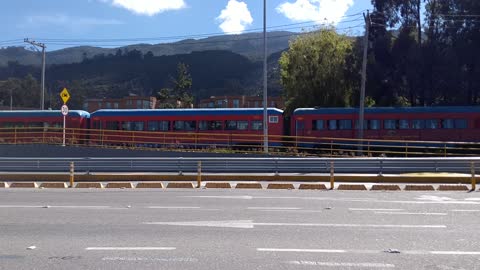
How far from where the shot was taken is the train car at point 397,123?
34.9 meters

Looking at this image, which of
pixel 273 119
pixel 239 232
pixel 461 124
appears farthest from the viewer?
pixel 273 119

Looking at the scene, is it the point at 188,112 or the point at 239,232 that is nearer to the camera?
the point at 239,232

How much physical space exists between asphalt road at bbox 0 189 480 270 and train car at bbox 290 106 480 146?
68.0 feet

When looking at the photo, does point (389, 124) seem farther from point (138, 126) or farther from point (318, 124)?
point (138, 126)

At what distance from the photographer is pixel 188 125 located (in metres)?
37.7

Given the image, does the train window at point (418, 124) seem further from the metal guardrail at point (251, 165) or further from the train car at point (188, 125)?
the metal guardrail at point (251, 165)

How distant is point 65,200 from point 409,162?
48.1 ft

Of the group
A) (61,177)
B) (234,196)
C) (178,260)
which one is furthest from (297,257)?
(61,177)

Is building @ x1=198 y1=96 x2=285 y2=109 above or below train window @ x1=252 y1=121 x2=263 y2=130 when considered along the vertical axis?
above

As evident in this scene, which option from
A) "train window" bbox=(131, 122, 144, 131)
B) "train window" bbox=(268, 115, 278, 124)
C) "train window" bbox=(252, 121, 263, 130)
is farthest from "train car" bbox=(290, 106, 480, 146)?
"train window" bbox=(131, 122, 144, 131)

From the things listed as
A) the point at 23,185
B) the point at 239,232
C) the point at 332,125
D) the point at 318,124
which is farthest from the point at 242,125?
the point at 239,232

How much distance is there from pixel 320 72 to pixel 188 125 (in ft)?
46.2

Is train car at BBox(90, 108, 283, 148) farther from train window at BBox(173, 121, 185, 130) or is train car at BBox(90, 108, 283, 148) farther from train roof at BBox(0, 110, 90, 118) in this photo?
train roof at BBox(0, 110, 90, 118)

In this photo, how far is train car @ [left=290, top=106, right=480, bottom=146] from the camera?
1374 inches
